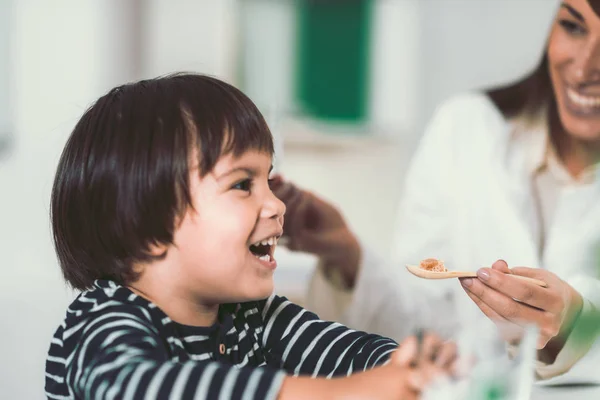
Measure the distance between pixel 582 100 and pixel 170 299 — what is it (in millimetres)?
583

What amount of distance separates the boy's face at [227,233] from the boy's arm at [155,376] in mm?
86

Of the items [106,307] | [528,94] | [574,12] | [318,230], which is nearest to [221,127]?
[106,307]

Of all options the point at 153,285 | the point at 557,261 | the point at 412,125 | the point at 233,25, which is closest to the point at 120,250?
the point at 153,285

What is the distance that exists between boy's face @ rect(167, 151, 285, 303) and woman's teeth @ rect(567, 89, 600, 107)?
19.8 inches

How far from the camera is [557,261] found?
92cm

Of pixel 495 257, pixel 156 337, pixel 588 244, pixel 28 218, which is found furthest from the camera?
pixel 28 218

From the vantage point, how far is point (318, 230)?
930mm

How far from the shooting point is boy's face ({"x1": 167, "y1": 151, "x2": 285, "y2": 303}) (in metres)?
0.53

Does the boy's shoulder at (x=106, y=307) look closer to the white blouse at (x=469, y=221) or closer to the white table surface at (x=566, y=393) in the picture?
the white table surface at (x=566, y=393)

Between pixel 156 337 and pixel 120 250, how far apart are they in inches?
3.4

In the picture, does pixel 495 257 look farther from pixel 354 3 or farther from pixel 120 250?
pixel 354 3

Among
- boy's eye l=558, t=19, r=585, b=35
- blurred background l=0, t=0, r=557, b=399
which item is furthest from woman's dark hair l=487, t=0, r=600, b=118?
blurred background l=0, t=0, r=557, b=399

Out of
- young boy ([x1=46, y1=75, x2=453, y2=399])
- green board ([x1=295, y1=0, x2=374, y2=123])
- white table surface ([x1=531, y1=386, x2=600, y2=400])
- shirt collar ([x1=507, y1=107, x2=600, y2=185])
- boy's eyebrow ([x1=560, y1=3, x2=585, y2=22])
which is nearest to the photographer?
young boy ([x1=46, y1=75, x2=453, y2=399])

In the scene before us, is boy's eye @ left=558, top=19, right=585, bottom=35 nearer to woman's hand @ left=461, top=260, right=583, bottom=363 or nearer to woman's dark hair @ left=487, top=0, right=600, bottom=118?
woman's dark hair @ left=487, top=0, right=600, bottom=118
